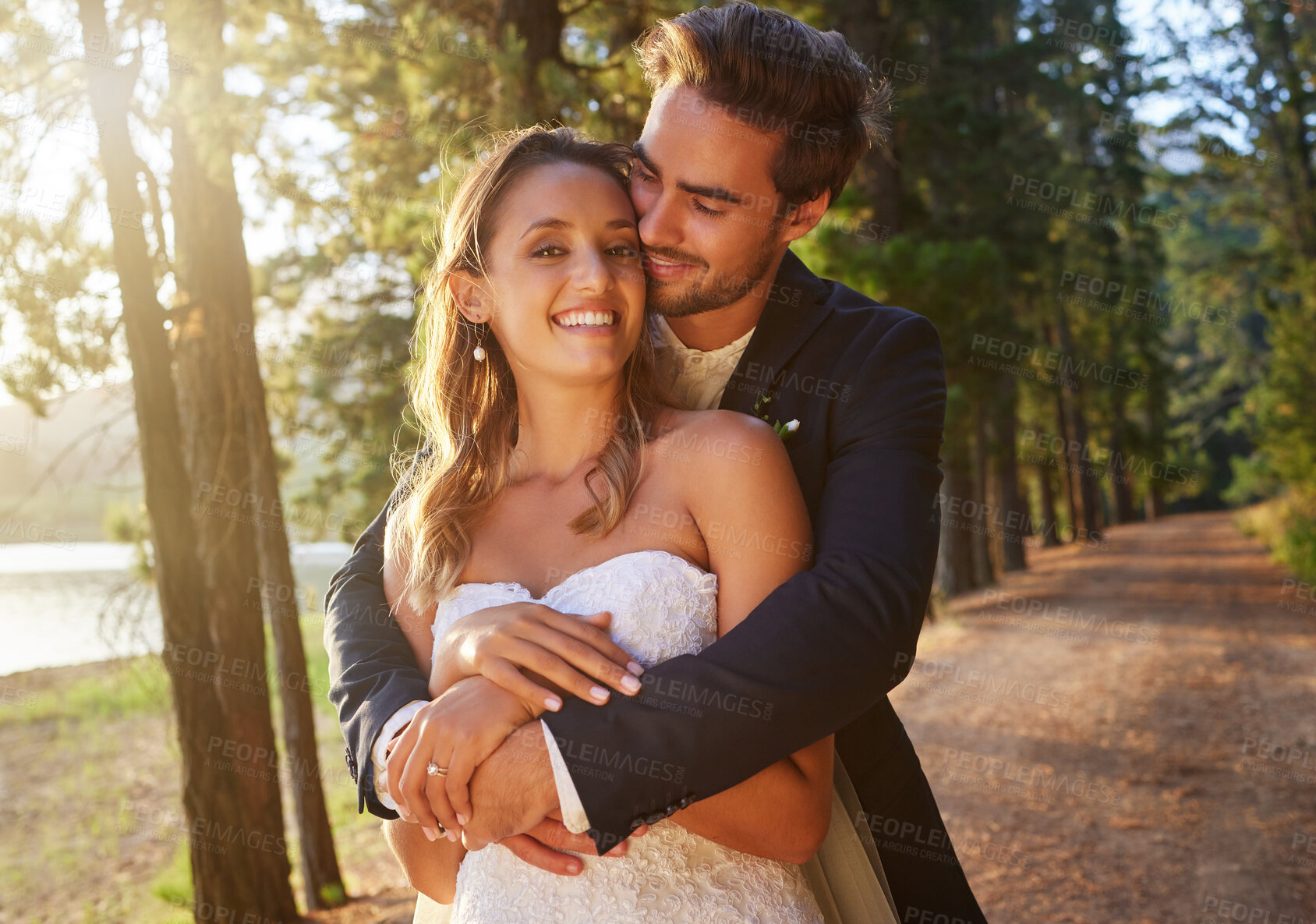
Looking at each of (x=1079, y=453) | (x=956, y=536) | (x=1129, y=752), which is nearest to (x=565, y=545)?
(x=1129, y=752)

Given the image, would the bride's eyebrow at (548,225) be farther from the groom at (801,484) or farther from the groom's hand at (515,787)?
the groom's hand at (515,787)

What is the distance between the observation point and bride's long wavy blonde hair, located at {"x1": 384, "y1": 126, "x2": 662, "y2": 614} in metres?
2.24

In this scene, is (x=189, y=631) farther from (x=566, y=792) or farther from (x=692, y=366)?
(x=566, y=792)

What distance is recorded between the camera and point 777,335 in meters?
2.56

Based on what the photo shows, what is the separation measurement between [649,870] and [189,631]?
4.96m

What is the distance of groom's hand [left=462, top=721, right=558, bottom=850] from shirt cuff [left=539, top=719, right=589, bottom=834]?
0.02 meters

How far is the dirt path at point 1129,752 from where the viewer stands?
5676 millimetres

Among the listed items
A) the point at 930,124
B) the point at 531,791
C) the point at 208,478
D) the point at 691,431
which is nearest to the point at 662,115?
the point at 691,431

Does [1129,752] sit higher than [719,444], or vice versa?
[719,444]

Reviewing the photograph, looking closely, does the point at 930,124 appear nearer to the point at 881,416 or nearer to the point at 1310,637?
the point at 1310,637

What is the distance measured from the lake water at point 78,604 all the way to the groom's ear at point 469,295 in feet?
6.66

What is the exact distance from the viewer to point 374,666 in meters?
2.11

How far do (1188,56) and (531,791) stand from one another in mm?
23313

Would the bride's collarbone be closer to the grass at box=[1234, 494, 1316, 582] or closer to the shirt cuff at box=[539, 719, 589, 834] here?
the shirt cuff at box=[539, 719, 589, 834]
